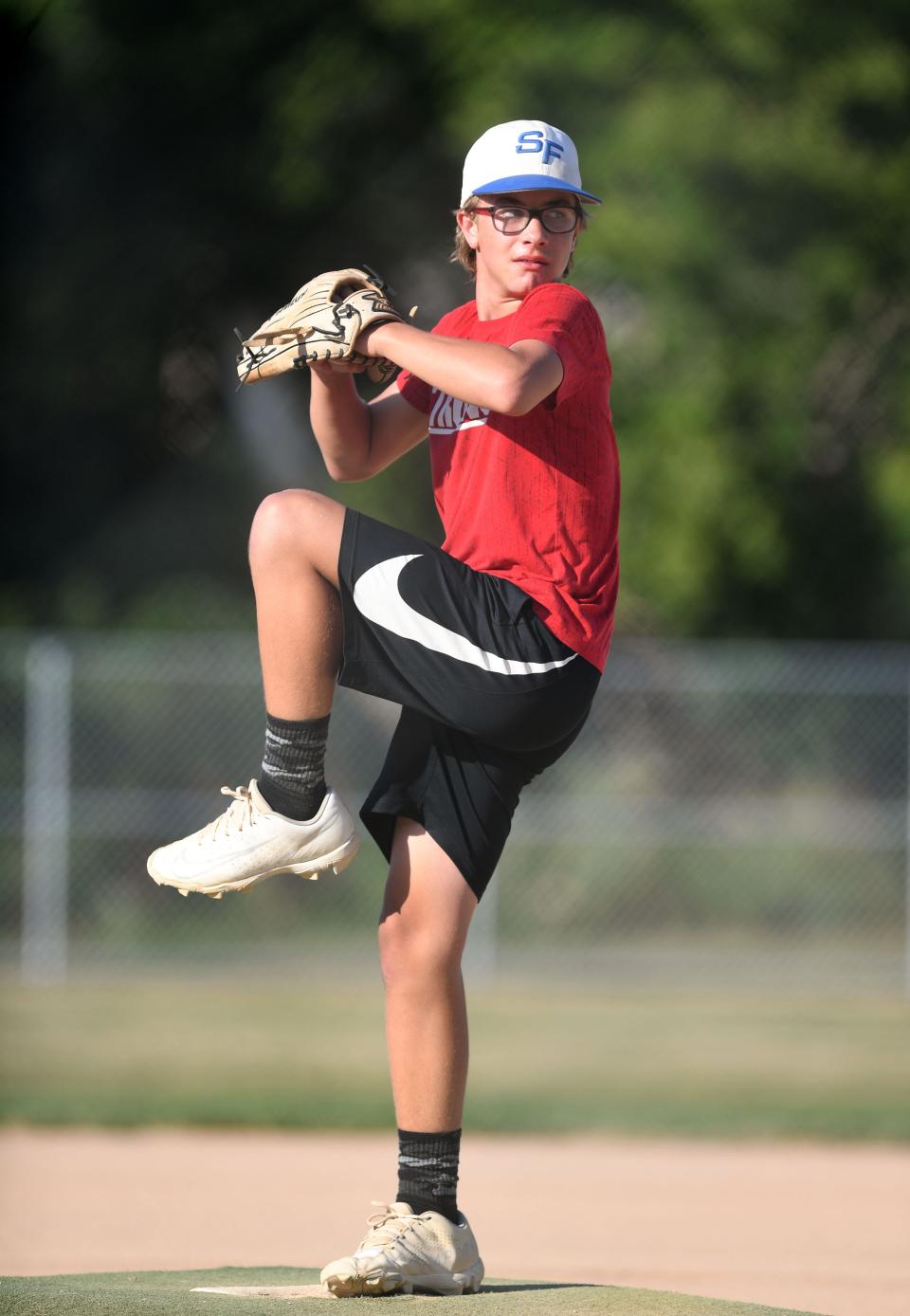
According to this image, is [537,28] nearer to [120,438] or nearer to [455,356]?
[120,438]

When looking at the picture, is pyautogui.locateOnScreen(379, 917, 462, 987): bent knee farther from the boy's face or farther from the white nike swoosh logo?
the boy's face

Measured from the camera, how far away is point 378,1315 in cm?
373

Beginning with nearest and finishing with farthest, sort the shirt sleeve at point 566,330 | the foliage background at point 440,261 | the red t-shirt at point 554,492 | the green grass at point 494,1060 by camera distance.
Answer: the shirt sleeve at point 566,330, the red t-shirt at point 554,492, the green grass at point 494,1060, the foliage background at point 440,261

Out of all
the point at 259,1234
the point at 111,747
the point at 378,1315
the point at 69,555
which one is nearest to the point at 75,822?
the point at 111,747

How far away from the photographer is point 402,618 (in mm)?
3775

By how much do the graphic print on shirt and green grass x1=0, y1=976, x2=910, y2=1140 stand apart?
18.4 feet

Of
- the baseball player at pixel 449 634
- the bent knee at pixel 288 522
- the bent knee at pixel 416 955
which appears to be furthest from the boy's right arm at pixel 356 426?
the bent knee at pixel 416 955

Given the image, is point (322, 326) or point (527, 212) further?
point (527, 212)

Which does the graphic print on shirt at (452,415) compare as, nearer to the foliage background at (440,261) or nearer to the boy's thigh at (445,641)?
the boy's thigh at (445,641)

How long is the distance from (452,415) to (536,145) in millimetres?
618

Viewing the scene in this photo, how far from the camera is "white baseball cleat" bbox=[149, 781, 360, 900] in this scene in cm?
385

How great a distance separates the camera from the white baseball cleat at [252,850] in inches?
151

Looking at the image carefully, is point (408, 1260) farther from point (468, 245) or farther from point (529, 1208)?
point (529, 1208)

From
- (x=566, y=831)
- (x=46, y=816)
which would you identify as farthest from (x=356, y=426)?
(x=566, y=831)
